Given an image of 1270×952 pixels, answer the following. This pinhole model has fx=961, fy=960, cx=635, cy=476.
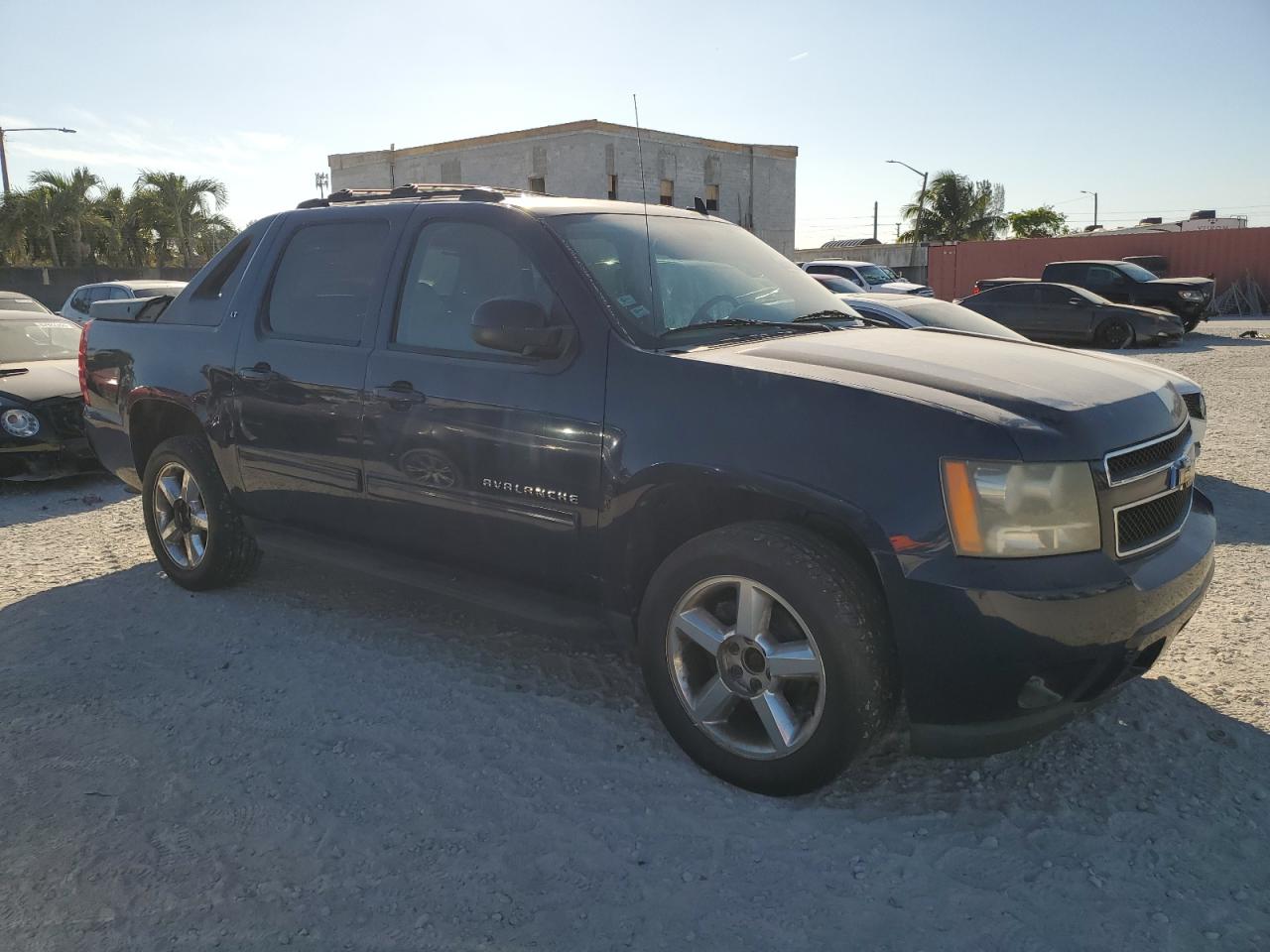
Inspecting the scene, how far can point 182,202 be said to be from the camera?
37156 mm

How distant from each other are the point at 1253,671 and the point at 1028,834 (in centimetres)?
168

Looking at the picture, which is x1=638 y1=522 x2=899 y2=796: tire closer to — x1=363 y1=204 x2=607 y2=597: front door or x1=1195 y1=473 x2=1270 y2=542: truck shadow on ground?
x1=363 y1=204 x2=607 y2=597: front door

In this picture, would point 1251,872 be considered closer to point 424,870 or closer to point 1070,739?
point 1070,739

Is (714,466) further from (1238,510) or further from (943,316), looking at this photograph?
(943,316)

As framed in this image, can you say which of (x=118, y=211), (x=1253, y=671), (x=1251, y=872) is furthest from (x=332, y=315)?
(x=118, y=211)

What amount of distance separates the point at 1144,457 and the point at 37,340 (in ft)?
30.4

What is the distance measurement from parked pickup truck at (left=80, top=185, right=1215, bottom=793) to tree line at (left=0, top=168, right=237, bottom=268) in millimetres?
36527

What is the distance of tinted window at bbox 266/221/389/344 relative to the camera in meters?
4.01

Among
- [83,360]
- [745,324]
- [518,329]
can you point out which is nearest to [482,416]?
[518,329]

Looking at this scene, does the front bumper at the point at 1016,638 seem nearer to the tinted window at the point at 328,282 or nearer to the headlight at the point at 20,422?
the tinted window at the point at 328,282

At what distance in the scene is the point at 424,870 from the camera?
2.64 meters

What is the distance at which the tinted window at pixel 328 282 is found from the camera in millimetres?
4012

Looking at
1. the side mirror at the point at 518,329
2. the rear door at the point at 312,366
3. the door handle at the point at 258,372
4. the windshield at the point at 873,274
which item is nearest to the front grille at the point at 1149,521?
the side mirror at the point at 518,329

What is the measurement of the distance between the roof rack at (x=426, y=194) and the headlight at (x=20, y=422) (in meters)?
4.25
